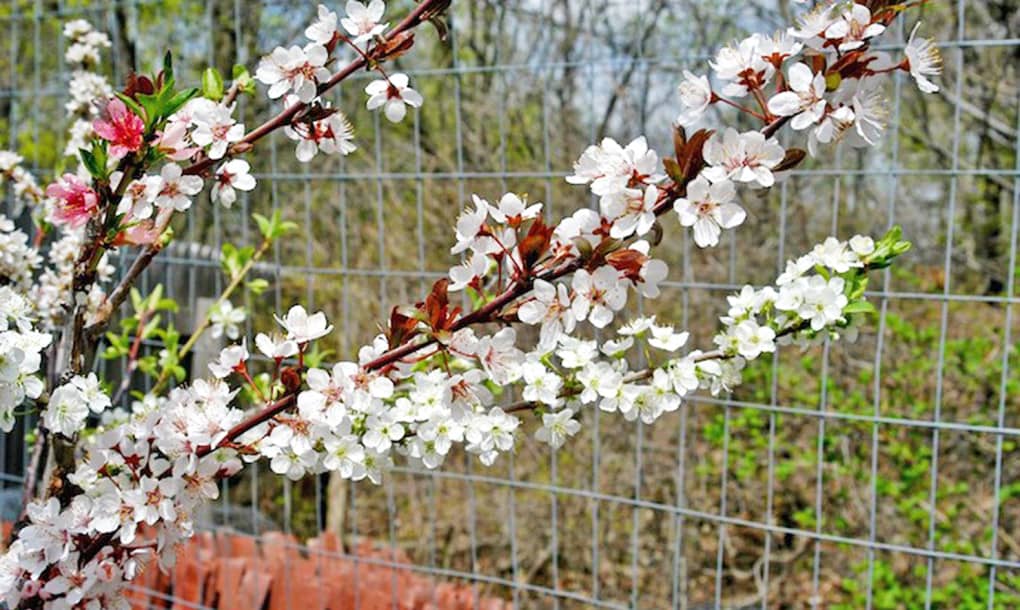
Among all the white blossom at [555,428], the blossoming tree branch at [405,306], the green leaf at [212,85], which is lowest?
the white blossom at [555,428]

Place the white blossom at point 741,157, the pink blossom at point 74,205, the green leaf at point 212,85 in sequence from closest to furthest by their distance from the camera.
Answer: the white blossom at point 741,157 < the pink blossom at point 74,205 < the green leaf at point 212,85

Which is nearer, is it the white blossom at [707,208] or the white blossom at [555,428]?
the white blossom at [707,208]

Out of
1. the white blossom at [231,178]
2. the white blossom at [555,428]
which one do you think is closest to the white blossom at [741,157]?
the white blossom at [555,428]

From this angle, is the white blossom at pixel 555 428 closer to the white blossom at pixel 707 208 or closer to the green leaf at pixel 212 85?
the white blossom at pixel 707 208

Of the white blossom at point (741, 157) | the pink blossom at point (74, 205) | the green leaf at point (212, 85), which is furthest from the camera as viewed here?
the green leaf at point (212, 85)

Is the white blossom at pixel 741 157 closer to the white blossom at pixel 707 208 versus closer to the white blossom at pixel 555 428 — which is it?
the white blossom at pixel 707 208

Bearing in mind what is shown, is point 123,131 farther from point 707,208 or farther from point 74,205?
point 707,208

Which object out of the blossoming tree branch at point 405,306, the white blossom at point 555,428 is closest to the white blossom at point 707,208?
the blossoming tree branch at point 405,306

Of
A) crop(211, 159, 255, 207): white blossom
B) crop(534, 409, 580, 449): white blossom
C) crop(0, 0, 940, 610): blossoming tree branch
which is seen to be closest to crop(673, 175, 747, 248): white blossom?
crop(0, 0, 940, 610): blossoming tree branch

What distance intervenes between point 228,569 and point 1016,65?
2.72 meters

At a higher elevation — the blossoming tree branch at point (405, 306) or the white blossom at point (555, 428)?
the blossoming tree branch at point (405, 306)

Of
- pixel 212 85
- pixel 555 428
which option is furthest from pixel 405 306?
pixel 212 85

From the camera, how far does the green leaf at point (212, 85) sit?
0.96m

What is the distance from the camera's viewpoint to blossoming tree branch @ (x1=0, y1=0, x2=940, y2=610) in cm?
73
